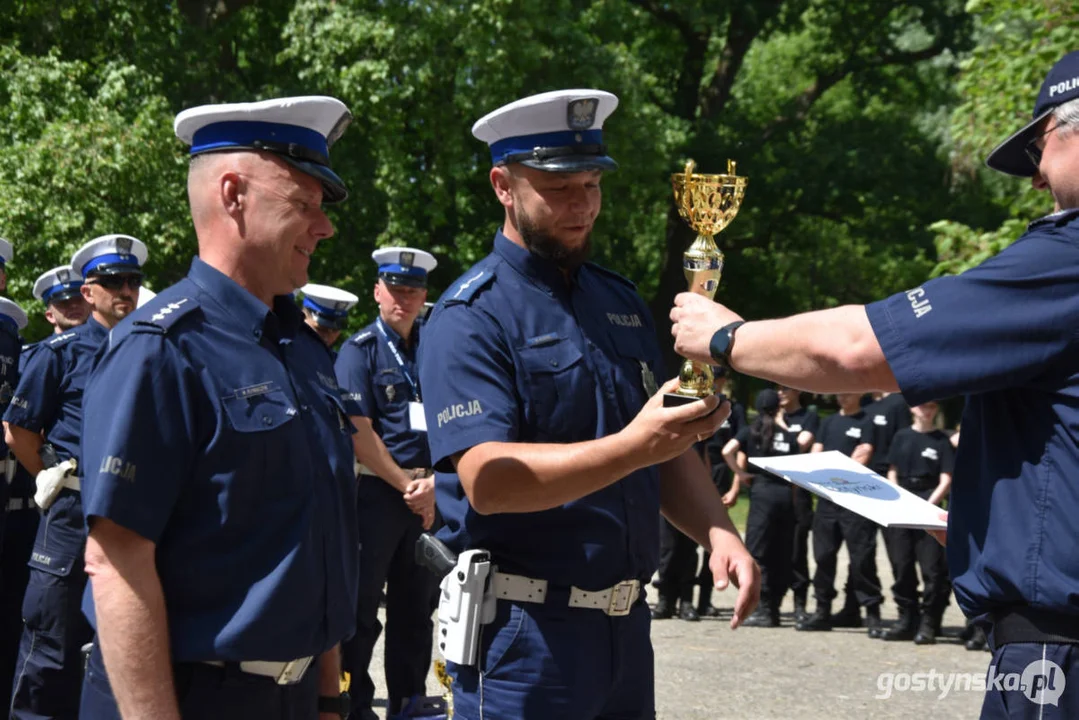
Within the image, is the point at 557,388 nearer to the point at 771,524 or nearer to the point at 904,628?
the point at 904,628

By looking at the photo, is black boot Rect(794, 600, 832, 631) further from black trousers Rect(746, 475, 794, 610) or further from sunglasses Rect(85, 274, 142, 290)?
sunglasses Rect(85, 274, 142, 290)

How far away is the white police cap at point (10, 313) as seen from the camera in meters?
7.45

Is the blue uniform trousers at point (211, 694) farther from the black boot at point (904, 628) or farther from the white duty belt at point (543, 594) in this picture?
the black boot at point (904, 628)

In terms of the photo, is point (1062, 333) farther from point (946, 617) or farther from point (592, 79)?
point (592, 79)

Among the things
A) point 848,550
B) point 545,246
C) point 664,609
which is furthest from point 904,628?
point 545,246

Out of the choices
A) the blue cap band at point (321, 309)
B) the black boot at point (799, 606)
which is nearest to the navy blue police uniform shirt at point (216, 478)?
the blue cap band at point (321, 309)

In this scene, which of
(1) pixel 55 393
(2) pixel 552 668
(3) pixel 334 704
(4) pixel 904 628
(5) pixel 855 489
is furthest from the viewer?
(4) pixel 904 628

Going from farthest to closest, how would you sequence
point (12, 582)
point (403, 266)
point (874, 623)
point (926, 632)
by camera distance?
point (874, 623), point (926, 632), point (403, 266), point (12, 582)

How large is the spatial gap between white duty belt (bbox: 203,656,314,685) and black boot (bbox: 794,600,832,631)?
30.4 ft

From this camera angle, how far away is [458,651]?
341 centimetres

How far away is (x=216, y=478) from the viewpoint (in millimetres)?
2783

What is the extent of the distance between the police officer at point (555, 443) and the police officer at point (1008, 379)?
1.18ft

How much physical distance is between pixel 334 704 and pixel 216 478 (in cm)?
74

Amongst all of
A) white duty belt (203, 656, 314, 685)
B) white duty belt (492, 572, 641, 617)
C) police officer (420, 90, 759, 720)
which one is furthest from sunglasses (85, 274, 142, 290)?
white duty belt (203, 656, 314, 685)
